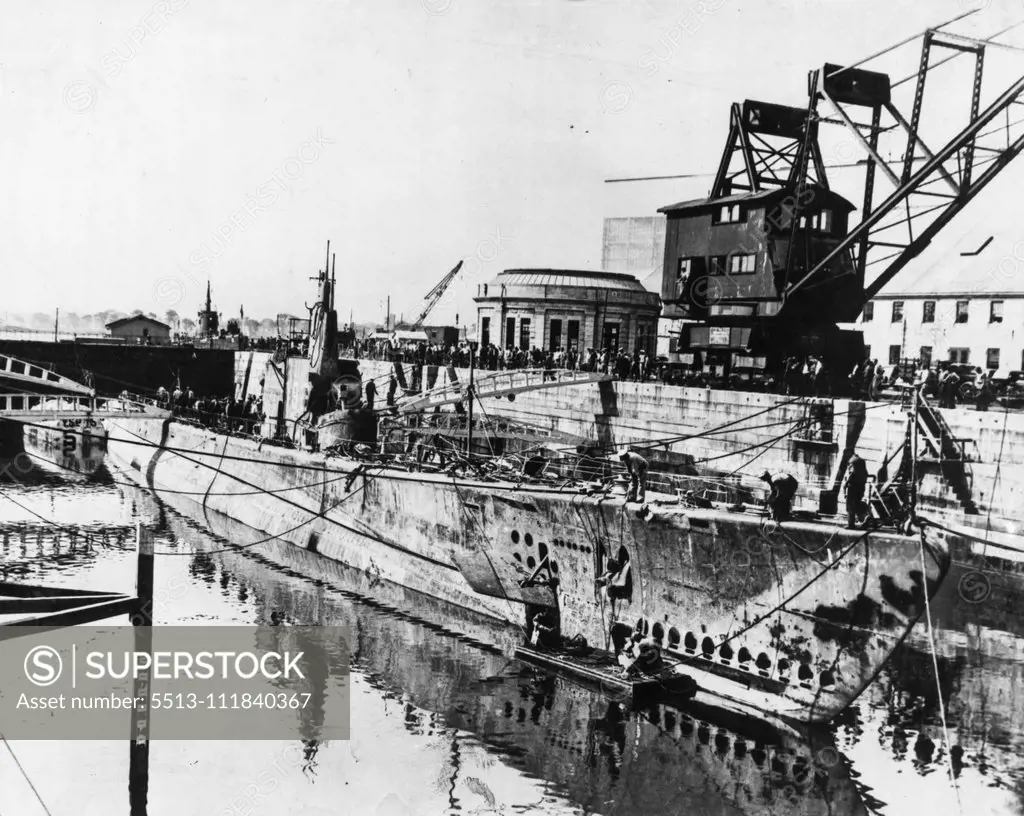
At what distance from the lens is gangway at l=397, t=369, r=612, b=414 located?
104 ft

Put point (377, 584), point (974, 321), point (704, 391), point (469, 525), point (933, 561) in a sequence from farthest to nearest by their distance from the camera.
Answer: point (974, 321)
point (704, 391)
point (377, 584)
point (469, 525)
point (933, 561)

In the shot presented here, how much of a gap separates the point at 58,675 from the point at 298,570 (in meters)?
9.55

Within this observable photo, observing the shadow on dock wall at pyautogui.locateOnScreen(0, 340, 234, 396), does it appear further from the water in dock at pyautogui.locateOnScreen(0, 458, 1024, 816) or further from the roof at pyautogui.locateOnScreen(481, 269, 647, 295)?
the water in dock at pyautogui.locateOnScreen(0, 458, 1024, 816)

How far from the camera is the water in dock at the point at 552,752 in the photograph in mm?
13633

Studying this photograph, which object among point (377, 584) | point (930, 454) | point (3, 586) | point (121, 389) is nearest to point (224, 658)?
point (377, 584)

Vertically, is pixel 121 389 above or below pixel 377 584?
above

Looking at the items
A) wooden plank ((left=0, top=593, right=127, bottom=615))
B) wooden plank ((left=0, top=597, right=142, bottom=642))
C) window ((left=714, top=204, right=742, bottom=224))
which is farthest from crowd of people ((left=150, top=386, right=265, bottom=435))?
wooden plank ((left=0, top=593, right=127, bottom=615))

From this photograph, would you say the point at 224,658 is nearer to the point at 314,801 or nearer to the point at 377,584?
the point at 377,584

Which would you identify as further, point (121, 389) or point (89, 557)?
point (121, 389)

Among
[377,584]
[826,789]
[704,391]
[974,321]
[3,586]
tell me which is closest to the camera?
[3,586]

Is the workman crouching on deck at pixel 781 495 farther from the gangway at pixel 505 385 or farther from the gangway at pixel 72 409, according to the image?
the gangway at pixel 72 409

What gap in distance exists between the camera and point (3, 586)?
9.19 meters

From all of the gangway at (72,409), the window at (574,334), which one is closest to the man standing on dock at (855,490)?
the gangway at (72,409)

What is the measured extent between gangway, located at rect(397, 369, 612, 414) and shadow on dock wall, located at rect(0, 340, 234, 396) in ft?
82.8
